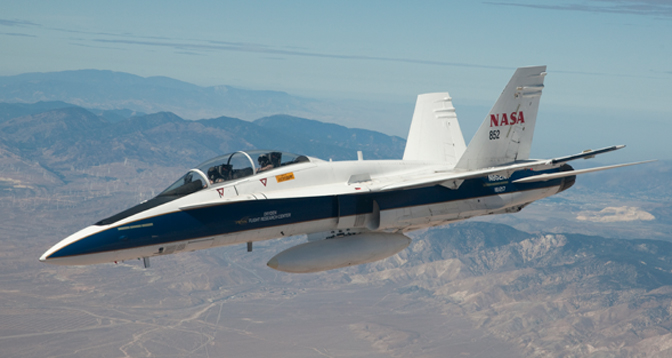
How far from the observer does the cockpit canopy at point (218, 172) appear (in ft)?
60.5

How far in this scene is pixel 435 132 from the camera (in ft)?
98.1

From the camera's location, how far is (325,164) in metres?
21.7

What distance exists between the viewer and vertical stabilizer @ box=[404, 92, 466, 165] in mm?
29312

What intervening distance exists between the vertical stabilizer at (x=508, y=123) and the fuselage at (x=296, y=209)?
97 centimetres

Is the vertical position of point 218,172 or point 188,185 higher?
point 218,172

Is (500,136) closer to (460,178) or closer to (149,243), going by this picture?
(460,178)

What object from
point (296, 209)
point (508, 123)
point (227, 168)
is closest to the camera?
point (227, 168)

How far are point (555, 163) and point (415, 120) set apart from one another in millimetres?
8937

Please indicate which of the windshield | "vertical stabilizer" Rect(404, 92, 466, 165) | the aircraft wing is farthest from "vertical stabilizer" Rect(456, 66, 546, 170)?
the windshield

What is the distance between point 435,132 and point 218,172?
14006mm

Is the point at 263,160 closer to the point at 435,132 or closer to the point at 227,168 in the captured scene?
the point at 227,168

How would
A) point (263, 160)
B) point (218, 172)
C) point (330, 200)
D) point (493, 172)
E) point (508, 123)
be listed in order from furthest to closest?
point (508, 123)
point (493, 172)
point (330, 200)
point (263, 160)
point (218, 172)

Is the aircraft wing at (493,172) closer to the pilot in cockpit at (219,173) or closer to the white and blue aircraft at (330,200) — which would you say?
the white and blue aircraft at (330,200)

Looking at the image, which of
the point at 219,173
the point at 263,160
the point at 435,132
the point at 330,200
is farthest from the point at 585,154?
the point at 219,173
